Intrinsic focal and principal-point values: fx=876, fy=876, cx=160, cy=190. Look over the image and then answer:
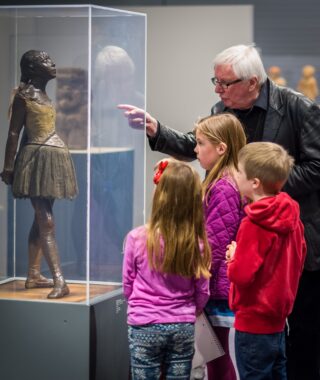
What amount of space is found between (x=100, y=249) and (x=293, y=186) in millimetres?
784

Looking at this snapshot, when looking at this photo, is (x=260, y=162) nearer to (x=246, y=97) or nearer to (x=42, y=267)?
(x=246, y=97)

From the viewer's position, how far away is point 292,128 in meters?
3.32

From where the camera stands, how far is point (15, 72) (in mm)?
3422

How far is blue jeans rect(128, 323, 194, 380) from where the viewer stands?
9.27ft

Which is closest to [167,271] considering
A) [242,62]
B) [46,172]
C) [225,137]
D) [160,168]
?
[160,168]

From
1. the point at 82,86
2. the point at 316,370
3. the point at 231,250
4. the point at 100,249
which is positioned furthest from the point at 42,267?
the point at 316,370

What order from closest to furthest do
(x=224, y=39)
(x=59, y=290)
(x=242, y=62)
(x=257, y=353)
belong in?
1. (x=257, y=353)
2. (x=242, y=62)
3. (x=59, y=290)
4. (x=224, y=39)

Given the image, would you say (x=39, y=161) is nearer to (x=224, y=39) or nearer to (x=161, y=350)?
(x=161, y=350)

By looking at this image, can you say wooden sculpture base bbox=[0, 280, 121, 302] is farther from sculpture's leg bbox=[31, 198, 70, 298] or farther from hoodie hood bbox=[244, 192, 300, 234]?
hoodie hood bbox=[244, 192, 300, 234]

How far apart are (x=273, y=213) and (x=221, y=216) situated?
0.32m

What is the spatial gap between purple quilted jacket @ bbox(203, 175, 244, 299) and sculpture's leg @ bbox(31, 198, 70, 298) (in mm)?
695

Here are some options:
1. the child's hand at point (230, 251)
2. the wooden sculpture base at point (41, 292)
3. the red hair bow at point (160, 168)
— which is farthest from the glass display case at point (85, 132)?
the child's hand at point (230, 251)

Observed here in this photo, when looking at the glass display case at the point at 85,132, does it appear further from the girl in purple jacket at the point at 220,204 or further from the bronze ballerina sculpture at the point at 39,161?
the girl in purple jacket at the point at 220,204

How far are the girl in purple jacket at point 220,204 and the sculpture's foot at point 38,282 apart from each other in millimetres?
708
